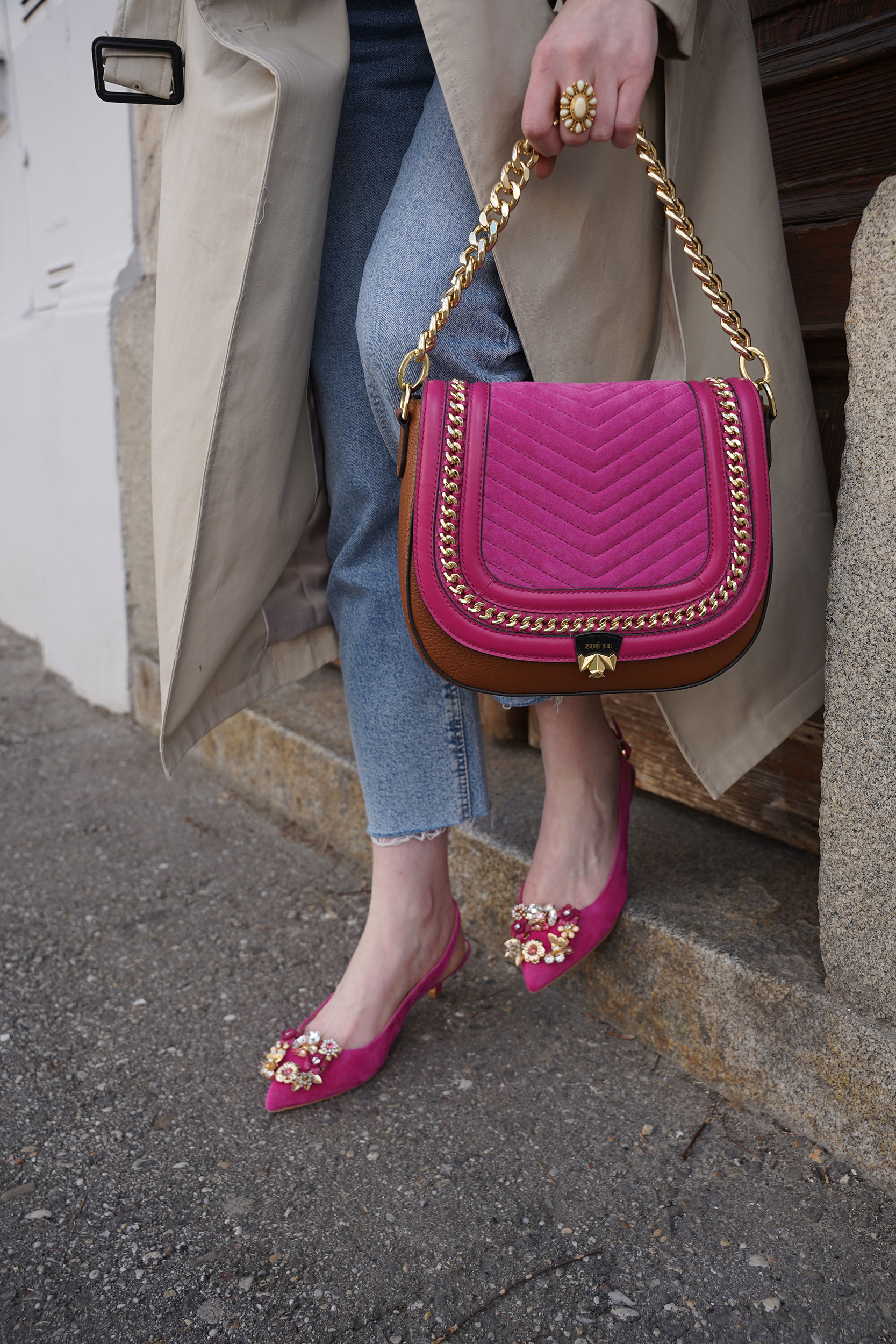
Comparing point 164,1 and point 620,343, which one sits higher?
point 164,1

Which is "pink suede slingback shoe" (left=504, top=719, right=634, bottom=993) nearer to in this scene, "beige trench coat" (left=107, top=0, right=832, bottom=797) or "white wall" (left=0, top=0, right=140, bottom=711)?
"beige trench coat" (left=107, top=0, right=832, bottom=797)

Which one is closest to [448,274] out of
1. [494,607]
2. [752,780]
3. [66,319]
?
[494,607]

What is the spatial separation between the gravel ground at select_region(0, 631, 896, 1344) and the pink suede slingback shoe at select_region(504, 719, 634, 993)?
0.16 m

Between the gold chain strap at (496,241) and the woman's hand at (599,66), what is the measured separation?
0.03m

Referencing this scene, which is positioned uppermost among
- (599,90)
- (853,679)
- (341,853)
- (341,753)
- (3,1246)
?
(599,90)

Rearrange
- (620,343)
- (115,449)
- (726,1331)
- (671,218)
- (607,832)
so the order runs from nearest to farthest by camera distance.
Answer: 1. (726,1331)
2. (671,218)
3. (620,343)
4. (607,832)
5. (115,449)

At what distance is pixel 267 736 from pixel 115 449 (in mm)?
1012

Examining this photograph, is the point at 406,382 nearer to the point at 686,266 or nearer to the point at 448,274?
the point at 448,274

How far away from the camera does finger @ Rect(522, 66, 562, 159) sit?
961 millimetres

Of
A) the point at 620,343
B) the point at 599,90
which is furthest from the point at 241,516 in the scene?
the point at 599,90

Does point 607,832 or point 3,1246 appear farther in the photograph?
point 607,832

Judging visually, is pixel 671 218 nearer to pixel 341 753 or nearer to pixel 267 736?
pixel 341 753

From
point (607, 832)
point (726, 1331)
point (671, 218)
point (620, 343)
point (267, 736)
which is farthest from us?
point (267, 736)

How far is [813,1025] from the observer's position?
3.76ft
